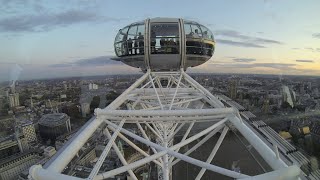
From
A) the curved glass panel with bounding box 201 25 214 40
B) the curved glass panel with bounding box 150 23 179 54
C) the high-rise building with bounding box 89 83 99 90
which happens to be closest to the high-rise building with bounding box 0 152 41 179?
the high-rise building with bounding box 89 83 99 90

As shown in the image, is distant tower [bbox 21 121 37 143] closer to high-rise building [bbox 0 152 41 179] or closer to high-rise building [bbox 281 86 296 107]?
high-rise building [bbox 0 152 41 179]

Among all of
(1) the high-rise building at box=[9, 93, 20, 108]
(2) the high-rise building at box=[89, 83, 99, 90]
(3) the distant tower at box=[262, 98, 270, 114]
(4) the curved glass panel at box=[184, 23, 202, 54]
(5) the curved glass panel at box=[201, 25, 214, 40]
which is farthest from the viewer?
(2) the high-rise building at box=[89, 83, 99, 90]

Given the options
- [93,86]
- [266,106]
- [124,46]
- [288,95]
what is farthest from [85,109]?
[124,46]

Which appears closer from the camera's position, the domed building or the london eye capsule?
the london eye capsule

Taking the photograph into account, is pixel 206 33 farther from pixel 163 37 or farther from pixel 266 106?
pixel 266 106

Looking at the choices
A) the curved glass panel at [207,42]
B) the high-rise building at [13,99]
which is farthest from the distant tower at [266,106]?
the high-rise building at [13,99]

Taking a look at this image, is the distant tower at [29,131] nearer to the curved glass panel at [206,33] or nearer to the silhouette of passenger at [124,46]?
the silhouette of passenger at [124,46]

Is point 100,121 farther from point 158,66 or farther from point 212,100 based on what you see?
point 158,66
